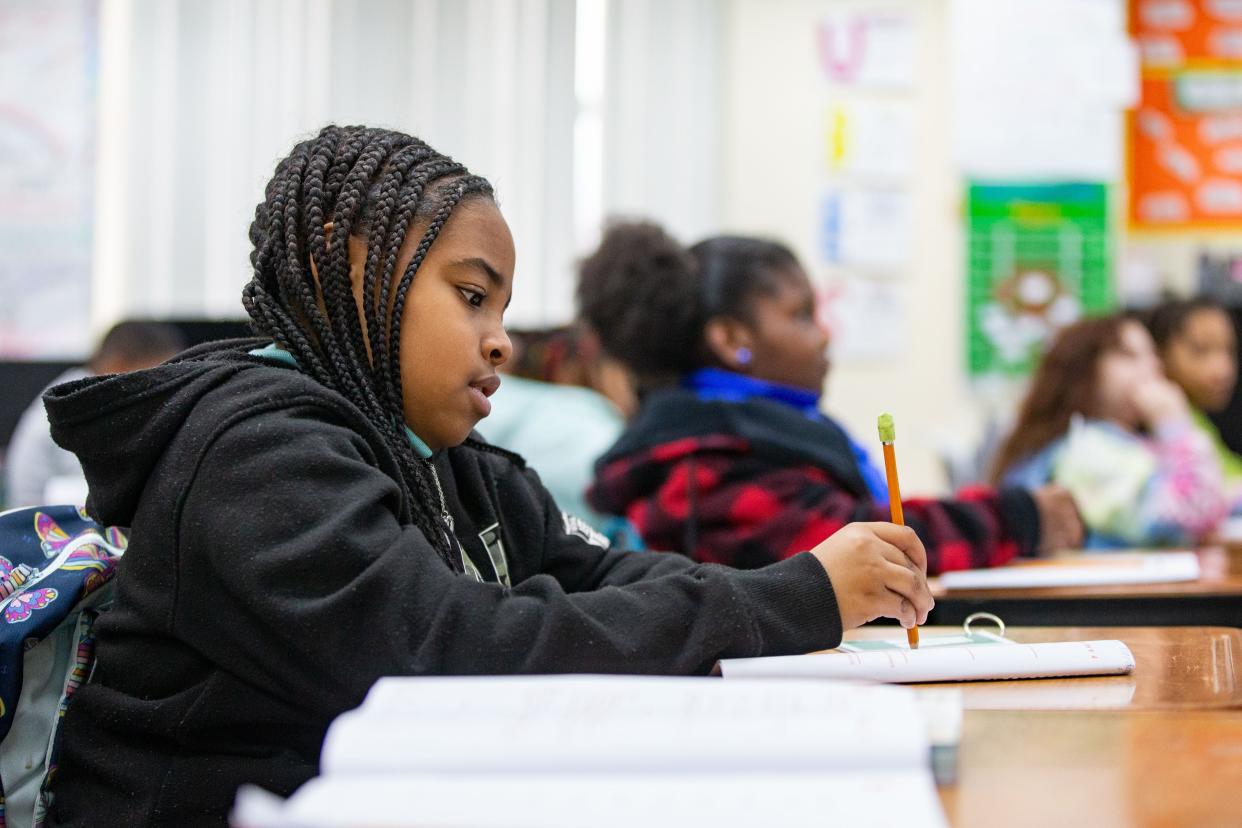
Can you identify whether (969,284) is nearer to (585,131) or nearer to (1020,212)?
(1020,212)

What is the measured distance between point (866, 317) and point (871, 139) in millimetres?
534

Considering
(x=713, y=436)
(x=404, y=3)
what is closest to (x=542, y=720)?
(x=713, y=436)

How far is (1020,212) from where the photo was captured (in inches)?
149

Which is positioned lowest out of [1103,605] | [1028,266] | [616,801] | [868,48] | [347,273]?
[1103,605]

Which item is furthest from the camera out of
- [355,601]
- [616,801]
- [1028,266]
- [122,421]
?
[1028,266]

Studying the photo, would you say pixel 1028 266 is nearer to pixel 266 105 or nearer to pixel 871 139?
pixel 871 139

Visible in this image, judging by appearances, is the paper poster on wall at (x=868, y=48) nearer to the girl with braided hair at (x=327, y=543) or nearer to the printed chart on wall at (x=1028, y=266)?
the printed chart on wall at (x=1028, y=266)

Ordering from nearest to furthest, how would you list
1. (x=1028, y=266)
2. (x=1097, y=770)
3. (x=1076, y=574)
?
1. (x=1097, y=770)
2. (x=1076, y=574)
3. (x=1028, y=266)

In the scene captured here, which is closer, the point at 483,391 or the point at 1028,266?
the point at 483,391

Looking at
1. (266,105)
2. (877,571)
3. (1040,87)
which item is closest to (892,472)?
(877,571)

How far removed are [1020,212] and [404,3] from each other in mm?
1962

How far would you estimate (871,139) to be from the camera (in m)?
3.80

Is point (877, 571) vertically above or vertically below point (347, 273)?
below

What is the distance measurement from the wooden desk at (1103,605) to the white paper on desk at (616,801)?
3.03 ft
